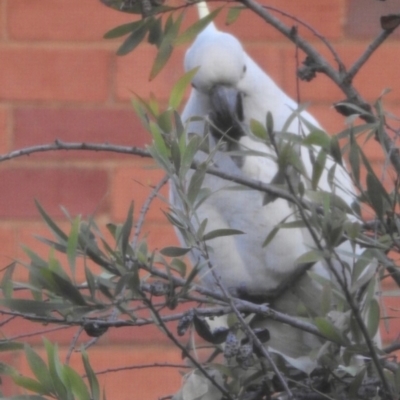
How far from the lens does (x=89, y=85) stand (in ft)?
5.47

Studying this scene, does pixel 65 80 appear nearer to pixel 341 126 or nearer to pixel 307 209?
pixel 341 126

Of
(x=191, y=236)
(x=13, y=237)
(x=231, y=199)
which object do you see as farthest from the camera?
(x=13, y=237)

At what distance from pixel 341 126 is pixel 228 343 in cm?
110

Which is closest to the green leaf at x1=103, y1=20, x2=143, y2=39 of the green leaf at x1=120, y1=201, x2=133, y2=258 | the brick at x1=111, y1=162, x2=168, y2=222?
the green leaf at x1=120, y1=201, x2=133, y2=258

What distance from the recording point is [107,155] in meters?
1.65

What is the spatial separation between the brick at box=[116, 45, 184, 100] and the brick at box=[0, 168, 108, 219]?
15cm

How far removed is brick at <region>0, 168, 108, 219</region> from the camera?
165cm

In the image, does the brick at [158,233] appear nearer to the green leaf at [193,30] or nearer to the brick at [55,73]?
the brick at [55,73]

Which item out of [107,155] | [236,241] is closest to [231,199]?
[236,241]

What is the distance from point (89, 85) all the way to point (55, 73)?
0.06 meters

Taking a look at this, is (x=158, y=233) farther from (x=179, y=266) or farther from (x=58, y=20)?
(x=179, y=266)

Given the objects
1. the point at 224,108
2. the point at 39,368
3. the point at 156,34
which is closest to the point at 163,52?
the point at 156,34

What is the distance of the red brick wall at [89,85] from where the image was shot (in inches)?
64.7

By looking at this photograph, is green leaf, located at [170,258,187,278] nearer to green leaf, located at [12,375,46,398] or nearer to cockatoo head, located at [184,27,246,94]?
green leaf, located at [12,375,46,398]
